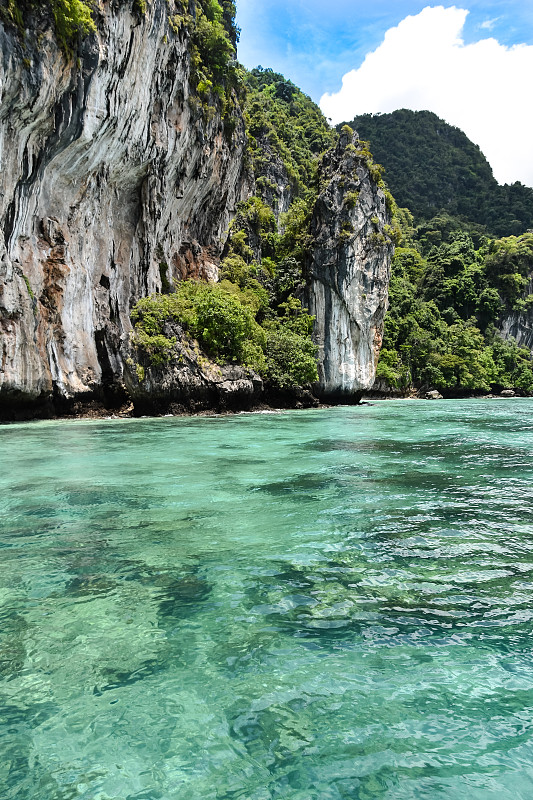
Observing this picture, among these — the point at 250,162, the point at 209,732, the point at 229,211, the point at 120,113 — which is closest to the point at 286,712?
the point at 209,732

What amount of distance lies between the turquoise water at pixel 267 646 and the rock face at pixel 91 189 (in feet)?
44.3

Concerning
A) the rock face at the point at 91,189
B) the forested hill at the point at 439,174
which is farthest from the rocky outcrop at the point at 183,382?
the forested hill at the point at 439,174

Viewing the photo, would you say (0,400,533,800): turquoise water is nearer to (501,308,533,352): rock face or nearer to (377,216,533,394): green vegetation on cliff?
(377,216,533,394): green vegetation on cliff

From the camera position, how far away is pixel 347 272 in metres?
29.6

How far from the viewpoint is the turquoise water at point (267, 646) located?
1962mm

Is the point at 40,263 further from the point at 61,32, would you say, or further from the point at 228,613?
the point at 228,613

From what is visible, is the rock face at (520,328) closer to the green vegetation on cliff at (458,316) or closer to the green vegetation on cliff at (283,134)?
the green vegetation on cliff at (458,316)

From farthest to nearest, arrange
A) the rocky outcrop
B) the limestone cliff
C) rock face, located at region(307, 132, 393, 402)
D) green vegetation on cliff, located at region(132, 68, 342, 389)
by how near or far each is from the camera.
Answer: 1. rock face, located at region(307, 132, 393, 402)
2. green vegetation on cliff, located at region(132, 68, 342, 389)
3. the rocky outcrop
4. the limestone cliff

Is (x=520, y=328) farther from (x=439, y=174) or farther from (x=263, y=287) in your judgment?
(x=439, y=174)

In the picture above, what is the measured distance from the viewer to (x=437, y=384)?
40.9 m

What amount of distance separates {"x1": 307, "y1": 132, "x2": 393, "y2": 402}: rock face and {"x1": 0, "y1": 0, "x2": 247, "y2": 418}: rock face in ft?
24.6

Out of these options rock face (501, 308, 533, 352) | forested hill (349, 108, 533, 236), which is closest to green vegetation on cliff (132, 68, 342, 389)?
rock face (501, 308, 533, 352)

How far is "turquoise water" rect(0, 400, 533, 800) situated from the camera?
6.44 feet

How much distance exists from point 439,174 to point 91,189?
75.2 metres
